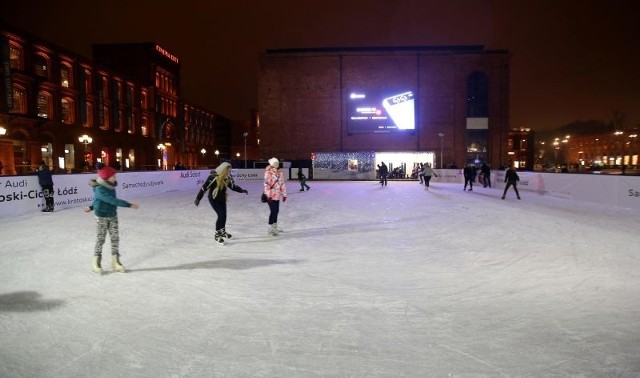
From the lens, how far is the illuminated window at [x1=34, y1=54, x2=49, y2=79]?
36.3 meters

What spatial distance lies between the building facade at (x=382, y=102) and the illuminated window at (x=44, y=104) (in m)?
18.8

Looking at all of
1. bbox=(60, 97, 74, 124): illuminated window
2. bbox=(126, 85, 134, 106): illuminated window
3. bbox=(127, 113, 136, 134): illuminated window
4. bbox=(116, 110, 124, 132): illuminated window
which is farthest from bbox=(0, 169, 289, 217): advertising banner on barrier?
bbox=(126, 85, 134, 106): illuminated window

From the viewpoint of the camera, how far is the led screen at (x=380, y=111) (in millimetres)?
42125

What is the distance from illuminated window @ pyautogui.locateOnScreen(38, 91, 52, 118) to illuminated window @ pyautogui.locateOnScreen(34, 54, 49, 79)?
1.55 meters

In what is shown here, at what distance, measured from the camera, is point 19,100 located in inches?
1356

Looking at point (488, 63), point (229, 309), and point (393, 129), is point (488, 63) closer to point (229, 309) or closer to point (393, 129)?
point (393, 129)

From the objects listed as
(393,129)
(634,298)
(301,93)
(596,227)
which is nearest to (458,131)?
(393,129)

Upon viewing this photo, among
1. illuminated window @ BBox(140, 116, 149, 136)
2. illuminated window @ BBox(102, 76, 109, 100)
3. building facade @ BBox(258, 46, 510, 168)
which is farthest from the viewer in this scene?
illuminated window @ BBox(140, 116, 149, 136)

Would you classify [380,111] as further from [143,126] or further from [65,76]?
[143,126]

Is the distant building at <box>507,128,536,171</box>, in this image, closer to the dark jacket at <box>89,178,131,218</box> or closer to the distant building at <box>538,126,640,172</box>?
the distant building at <box>538,126,640,172</box>

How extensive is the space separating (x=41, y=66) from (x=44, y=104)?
315cm

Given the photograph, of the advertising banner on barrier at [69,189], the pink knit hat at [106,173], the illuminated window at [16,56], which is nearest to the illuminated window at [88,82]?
the illuminated window at [16,56]

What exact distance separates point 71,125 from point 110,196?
130 feet

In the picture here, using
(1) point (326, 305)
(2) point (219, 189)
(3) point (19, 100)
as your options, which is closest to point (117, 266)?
(2) point (219, 189)
